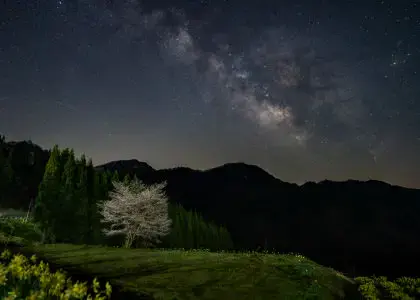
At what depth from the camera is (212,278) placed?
72.2ft

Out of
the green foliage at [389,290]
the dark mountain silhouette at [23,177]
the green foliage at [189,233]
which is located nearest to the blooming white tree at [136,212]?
the green foliage at [189,233]

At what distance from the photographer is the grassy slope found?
19.0m

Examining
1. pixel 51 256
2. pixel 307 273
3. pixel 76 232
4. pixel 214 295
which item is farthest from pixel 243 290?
pixel 76 232

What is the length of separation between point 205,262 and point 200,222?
2263 inches

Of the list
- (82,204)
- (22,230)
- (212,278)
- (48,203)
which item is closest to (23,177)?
(22,230)

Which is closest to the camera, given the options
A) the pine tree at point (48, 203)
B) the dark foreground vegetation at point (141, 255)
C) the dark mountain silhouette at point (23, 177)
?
the dark foreground vegetation at point (141, 255)

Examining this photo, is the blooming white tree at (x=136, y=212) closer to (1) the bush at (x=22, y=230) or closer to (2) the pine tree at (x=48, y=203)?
(2) the pine tree at (x=48, y=203)

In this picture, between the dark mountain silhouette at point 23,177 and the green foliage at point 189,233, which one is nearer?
the green foliage at point 189,233

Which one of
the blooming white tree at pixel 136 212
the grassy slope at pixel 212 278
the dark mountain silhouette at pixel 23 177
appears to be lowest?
the grassy slope at pixel 212 278

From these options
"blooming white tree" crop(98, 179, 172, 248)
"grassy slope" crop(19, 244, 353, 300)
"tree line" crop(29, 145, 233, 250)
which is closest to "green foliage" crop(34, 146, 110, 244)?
"tree line" crop(29, 145, 233, 250)

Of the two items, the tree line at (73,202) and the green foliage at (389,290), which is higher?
the tree line at (73,202)

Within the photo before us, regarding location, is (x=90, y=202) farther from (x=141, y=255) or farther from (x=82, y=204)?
(x=141, y=255)

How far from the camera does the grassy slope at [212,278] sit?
19.0 metres

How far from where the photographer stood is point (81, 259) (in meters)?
30.9
